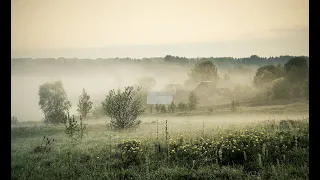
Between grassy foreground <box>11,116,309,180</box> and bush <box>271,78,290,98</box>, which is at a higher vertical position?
bush <box>271,78,290,98</box>

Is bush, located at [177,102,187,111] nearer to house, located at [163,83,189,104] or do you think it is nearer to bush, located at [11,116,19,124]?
house, located at [163,83,189,104]

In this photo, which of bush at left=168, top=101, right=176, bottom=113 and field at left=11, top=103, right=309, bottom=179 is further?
bush at left=168, top=101, right=176, bottom=113

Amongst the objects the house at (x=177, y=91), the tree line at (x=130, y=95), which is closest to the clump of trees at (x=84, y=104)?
the tree line at (x=130, y=95)

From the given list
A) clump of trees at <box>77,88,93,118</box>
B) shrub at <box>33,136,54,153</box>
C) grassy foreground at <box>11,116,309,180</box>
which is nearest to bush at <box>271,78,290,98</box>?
grassy foreground at <box>11,116,309,180</box>

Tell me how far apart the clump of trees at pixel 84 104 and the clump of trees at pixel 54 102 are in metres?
0.11

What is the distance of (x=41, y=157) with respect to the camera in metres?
3.94

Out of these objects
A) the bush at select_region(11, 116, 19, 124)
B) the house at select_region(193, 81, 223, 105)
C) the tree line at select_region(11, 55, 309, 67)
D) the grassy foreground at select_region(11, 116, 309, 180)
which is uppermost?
the tree line at select_region(11, 55, 309, 67)

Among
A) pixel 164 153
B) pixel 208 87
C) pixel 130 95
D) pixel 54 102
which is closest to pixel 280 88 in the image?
pixel 208 87

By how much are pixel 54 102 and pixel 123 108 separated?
2.09 ft

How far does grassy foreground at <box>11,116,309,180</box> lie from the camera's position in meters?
3.79

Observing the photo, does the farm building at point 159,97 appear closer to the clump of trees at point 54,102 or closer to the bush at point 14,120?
the clump of trees at point 54,102

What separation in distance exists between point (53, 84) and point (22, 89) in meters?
0.29

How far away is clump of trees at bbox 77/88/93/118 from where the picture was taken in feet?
12.9
